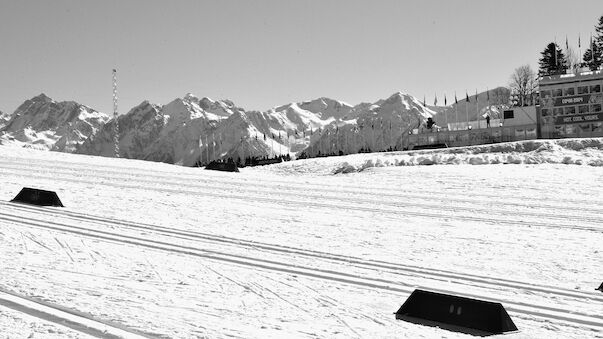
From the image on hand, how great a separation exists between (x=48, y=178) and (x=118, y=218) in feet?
34.1

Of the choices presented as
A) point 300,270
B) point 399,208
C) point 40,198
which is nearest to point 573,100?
point 399,208

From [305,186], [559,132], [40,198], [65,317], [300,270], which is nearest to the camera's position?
[65,317]

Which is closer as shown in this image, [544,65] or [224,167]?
[224,167]

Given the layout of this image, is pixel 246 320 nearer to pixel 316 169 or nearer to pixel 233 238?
pixel 233 238

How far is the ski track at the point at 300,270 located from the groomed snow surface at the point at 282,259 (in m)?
0.03

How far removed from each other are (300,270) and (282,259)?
87 cm

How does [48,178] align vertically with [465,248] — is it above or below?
above

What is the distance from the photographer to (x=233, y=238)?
36.8ft

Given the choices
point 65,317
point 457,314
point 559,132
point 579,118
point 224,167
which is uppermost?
point 579,118

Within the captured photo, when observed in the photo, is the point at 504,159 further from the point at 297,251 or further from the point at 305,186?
the point at 297,251

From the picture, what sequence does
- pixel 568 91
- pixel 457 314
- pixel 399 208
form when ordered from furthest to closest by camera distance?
pixel 568 91 → pixel 399 208 → pixel 457 314

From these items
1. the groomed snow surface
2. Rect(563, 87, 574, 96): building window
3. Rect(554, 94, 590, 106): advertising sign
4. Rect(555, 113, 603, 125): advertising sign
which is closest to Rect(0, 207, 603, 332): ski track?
the groomed snow surface

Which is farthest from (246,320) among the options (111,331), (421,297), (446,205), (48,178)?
(48,178)

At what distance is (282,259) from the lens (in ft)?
30.5
